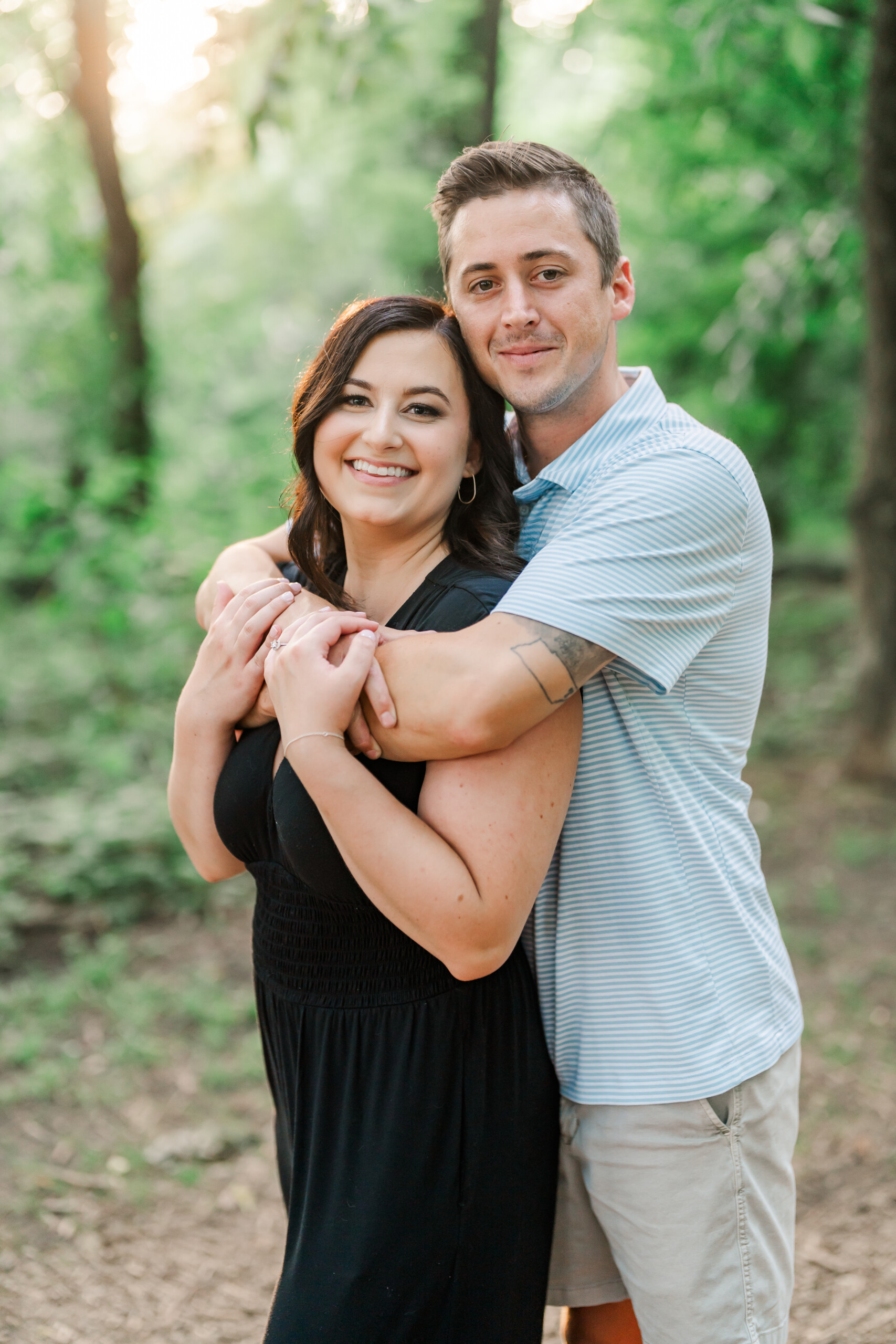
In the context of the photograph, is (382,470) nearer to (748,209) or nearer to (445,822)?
(445,822)

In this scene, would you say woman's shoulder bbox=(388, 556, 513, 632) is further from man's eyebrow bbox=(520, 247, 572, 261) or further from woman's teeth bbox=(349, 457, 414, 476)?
man's eyebrow bbox=(520, 247, 572, 261)

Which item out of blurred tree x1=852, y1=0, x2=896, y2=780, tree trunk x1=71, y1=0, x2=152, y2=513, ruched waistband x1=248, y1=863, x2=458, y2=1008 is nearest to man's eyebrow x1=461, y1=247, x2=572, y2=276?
ruched waistband x1=248, y1=863, x2=458, y2=1008

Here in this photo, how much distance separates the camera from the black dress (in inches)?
67.3

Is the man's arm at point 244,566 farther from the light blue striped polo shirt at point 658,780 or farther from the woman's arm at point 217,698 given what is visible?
the light blue striped polo shirt at point 658,780

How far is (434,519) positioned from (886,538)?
16.7 ft

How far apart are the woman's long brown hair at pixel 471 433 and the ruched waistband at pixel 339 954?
590 millimetres

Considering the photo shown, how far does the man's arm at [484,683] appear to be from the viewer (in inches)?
60.5

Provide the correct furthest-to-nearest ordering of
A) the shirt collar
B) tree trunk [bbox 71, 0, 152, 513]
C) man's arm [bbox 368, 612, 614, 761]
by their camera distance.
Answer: tree trunk [bbox 71, 0, 152, 513]
the shirt collar
man's arm [bbox 368, 612, 614, 761]

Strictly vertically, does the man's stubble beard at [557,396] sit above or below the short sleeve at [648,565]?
above

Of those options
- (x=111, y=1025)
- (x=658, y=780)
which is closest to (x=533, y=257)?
(x=658, y=780)

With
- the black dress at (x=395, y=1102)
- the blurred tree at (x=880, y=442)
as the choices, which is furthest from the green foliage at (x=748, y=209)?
the black dress at (x=395, y=1102)

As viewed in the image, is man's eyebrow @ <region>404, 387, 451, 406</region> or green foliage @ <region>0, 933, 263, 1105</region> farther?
green foliage @ <region>0, 933, 263, 1105</region>

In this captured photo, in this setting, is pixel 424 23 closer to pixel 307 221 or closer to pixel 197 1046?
pixel 197 1046

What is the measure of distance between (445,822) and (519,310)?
0.97 meters
